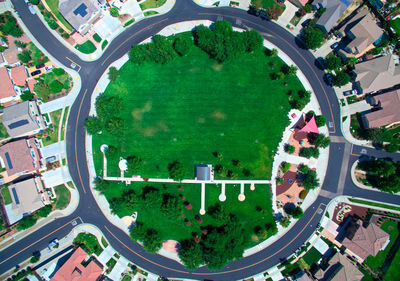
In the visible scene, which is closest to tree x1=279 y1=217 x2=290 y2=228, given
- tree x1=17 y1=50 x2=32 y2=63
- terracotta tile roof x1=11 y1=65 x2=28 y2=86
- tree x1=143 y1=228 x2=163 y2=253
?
tree x1=143 y1=228 x2=163 y2=253

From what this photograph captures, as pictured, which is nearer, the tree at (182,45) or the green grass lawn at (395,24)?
the tree at (182,45)

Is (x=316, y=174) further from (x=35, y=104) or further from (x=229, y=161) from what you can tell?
(x=35, y=104)

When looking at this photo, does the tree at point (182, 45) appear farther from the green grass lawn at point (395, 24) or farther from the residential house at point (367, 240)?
the residential house at point (367, 240)

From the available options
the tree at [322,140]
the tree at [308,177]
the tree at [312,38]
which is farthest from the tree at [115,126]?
the tree at [312,38]

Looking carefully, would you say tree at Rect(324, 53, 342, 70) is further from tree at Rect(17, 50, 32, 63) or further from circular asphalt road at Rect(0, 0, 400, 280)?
tree at Rect(17, 50, 32, 63)

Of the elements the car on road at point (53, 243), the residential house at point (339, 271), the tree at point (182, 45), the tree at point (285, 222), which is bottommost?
the car on road at point (53, 243)

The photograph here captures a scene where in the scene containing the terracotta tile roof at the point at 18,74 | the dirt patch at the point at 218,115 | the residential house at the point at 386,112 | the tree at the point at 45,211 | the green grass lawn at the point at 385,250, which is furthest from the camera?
the terracotta tile roof at the point at 18,74

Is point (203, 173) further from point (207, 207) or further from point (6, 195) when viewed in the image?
point (6, 195)

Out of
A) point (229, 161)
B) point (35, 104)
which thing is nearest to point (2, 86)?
point (35, 104)
